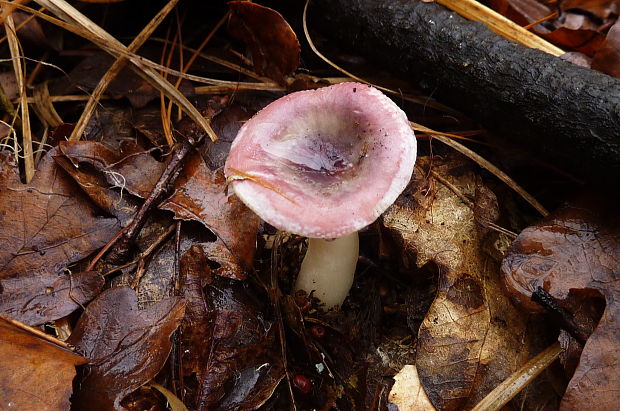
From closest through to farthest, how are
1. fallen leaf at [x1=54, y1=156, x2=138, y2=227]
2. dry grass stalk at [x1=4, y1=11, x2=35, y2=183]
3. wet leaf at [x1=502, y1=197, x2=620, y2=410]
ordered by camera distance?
wet leaf at [x1=502, y1=197, x2=620, y2=410] → fallen leaf at [x1=54, y1=156, x2=138, y2=227] → dry grass stalk at [x1=4, y1=11, x2=35, y2=183]

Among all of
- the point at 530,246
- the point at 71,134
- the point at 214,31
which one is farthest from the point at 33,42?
the point at 530,246

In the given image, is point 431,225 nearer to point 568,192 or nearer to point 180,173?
point 568,192

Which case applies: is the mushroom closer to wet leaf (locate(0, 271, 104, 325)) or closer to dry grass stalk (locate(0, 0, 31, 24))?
wet leaf (locate(0, 271, 104, 325))

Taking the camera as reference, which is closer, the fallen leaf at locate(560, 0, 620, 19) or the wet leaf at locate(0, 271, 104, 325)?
the wet leaf at locate(0, 271, 104, 325)

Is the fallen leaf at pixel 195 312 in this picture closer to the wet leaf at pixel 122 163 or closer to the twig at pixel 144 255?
the twig at pixel 144 255

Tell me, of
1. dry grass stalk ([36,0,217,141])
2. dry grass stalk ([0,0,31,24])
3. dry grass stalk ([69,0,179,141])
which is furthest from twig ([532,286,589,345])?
dry grass stalk ([0,0,31,24])

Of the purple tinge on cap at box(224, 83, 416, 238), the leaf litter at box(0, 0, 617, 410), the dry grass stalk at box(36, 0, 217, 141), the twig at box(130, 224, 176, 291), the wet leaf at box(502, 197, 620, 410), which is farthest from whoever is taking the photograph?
the dry grass stalk at box(36, 0, 217, 141)

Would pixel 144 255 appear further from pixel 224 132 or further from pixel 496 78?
pixel 496 78
